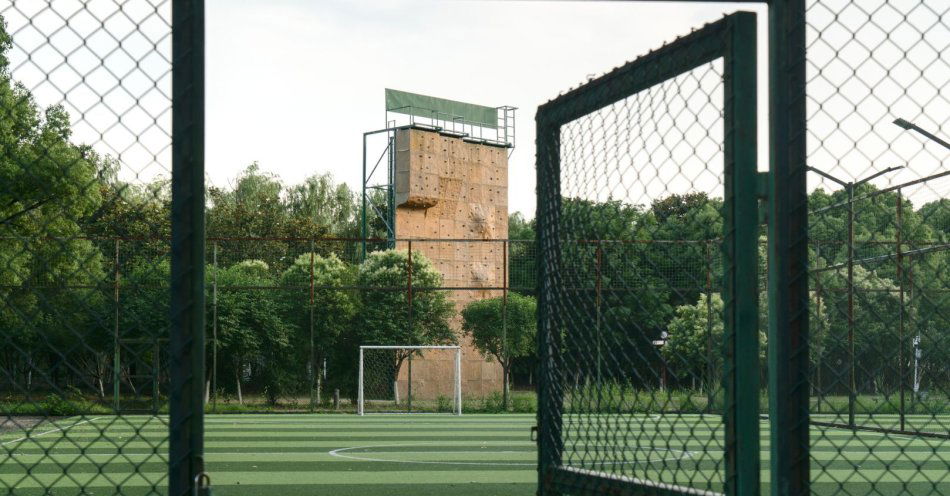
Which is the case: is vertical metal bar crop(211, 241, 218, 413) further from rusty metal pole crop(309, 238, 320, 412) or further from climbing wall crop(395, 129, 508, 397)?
climbing wall crop(395, 129, 508, 397)

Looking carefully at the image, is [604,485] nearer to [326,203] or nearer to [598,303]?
[598,303]

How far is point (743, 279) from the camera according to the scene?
10.5 feet

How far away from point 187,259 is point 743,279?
165 cm

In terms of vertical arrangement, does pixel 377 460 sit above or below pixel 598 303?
below

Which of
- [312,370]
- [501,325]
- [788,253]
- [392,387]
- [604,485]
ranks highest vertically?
[788,253]

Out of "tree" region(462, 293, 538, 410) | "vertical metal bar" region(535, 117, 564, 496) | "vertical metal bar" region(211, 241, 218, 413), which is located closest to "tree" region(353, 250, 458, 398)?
"vertical metal bar" region(211, 241, 218, 413)

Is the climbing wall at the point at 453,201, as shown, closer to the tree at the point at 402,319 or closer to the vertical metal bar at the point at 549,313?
the tree at the point at 402,319

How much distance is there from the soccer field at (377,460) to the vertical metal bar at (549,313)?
163mm

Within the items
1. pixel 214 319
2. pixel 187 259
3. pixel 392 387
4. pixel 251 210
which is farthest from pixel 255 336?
pixel 251 210

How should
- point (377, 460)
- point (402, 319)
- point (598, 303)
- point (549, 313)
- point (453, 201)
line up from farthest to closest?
point (453, 201) → point (402, 319) → point (377, 460) → point (598, 303) → point (549, 313)

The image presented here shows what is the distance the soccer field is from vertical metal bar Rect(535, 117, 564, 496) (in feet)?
0.54

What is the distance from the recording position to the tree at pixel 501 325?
91.2ft

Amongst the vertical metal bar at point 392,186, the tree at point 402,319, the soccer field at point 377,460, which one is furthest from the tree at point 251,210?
the soccer field at point 377,460

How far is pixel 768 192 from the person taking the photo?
3244 mm
